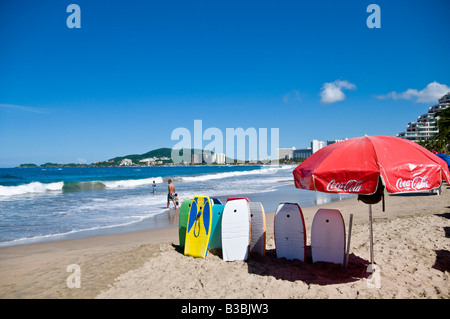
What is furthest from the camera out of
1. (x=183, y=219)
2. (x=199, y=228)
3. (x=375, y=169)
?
(x=183, y=219)

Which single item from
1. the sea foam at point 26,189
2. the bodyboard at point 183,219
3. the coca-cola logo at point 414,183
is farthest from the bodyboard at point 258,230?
the sea foam at point 26,189

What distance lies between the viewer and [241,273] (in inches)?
190

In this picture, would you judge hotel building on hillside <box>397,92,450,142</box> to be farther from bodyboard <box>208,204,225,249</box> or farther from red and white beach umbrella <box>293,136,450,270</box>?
red and white beach umbrella <box>293,136,450,270</box>

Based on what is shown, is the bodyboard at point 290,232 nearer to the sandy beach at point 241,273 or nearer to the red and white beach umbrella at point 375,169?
the sandy beach at point 241,273

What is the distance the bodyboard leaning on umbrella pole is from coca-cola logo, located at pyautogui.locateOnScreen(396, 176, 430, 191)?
345 cm

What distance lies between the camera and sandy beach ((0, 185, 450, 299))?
413cm

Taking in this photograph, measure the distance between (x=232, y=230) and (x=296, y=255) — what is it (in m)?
1.27

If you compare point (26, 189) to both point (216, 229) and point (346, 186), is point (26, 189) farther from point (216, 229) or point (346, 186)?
point (346, 186)

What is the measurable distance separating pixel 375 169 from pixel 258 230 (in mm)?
2884

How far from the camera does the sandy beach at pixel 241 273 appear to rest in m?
4.13

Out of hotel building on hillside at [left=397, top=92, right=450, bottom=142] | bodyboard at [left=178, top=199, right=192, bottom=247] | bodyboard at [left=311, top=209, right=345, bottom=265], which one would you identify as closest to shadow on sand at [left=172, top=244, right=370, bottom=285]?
bodyboard at [left=311, top=209, right=345, bottom=265]

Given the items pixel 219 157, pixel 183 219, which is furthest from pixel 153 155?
pixel 183 219
